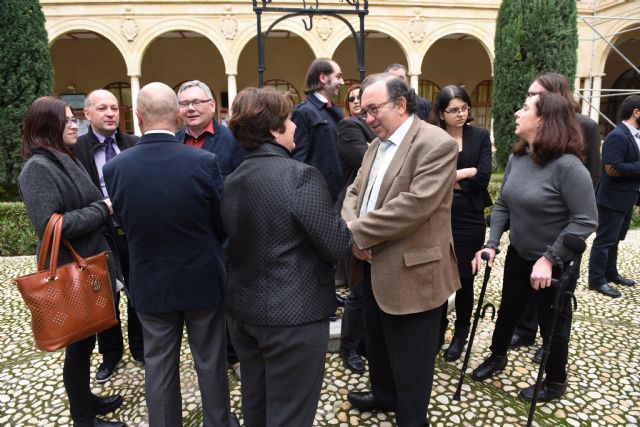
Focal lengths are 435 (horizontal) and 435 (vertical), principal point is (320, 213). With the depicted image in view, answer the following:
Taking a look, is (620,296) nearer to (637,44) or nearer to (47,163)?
(47,163)

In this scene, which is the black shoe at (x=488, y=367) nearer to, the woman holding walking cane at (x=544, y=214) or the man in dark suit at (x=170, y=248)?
the woman holding walking cane at (x=544, y=214)

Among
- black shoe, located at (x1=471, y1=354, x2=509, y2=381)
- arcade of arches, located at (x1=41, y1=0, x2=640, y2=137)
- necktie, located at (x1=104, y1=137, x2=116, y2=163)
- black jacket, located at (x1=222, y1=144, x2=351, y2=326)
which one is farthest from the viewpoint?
arcade of arches, located at (x1=41, y1=0, x2=640, y2=137)

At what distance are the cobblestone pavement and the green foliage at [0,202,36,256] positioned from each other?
10.9ft

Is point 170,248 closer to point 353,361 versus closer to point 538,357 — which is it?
point 353,361

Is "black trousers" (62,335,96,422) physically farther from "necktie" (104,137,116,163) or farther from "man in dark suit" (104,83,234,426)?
"necktie" (104,137,116,163)

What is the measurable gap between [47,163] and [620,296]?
5.18 meters

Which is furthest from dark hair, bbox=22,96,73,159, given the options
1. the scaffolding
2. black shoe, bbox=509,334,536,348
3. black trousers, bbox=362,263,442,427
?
the scaffolding

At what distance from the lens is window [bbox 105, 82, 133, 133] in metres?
16.6

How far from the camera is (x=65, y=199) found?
2273 millimetres

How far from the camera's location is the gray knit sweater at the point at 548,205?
92.9 inches

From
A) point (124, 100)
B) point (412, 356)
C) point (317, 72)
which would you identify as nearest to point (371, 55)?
point (124, 100)

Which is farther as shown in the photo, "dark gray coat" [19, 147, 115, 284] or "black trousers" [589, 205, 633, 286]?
"black trousers" [589, 205, 633, 286]

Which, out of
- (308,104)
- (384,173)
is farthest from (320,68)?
(384,173)

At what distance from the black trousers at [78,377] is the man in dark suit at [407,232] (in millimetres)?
1585
